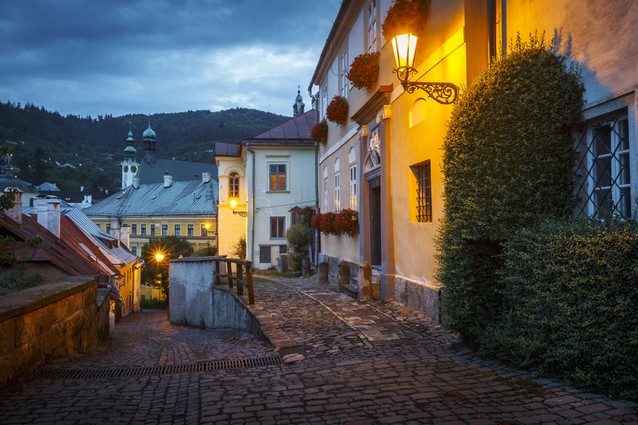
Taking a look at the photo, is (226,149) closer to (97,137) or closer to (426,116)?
(426,116)

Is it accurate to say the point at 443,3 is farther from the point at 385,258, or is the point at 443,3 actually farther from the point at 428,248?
the point at 385,258

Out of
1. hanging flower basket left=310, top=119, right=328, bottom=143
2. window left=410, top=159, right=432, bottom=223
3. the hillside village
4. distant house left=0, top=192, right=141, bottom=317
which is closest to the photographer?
the hillside village

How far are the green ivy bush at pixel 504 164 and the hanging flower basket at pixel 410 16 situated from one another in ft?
11.0

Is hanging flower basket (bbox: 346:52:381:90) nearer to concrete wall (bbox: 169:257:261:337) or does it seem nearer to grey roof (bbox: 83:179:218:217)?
concrete wall (bbox: 169:257:261:337)

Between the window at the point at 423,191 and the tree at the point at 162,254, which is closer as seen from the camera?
the window at the point at 423,191

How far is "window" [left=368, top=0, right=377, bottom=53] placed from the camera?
40.9 feet

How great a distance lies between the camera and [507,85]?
5.88 m

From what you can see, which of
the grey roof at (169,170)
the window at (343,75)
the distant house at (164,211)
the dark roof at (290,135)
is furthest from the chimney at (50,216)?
the grey roof at (169,170)

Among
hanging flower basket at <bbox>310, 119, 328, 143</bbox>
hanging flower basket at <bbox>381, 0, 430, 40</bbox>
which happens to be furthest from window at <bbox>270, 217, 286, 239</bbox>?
hanging flower basket at <bbox>381, 0, 430, 40</bbox>

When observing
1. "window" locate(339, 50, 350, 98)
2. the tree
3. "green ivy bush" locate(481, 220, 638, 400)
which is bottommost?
the tree

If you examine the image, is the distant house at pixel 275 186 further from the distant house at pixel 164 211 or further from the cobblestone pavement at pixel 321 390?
the distant house at pixel 164 211

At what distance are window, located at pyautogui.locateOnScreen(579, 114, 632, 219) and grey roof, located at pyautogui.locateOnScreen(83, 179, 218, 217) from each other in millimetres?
55638

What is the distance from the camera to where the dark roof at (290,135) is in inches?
1136

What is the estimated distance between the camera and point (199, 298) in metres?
14.8
